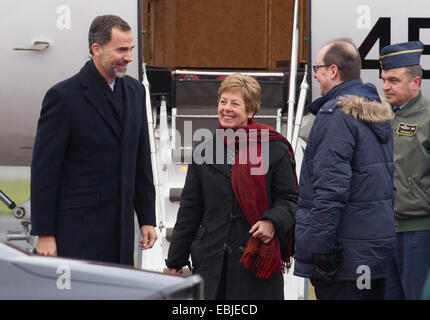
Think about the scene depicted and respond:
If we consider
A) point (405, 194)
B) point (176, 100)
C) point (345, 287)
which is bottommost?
point (345, 287)

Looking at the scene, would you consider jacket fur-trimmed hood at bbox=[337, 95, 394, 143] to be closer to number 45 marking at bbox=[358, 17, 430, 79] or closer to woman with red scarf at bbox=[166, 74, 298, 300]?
woman with red scarf at bbox=[166, 74, 298, 300]

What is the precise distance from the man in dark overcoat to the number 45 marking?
265 centimetres

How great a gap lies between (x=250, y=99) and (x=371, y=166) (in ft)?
1.95

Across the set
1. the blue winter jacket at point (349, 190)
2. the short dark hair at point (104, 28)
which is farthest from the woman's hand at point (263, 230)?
the short dark hair at point (104, 28)

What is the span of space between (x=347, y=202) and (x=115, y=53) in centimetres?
117

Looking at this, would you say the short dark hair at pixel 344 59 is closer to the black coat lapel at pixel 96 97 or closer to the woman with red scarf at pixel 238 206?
the woman with red scarf at pixel 238 206

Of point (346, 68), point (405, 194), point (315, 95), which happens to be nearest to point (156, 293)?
point (346, 68)

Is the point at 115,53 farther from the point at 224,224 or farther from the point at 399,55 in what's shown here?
the point at 399,55

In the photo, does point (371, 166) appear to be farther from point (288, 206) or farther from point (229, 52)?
point (229, 52)

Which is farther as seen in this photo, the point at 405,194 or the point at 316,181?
the point at 405,194

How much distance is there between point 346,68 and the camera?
3.51m

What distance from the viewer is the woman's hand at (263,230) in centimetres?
338
